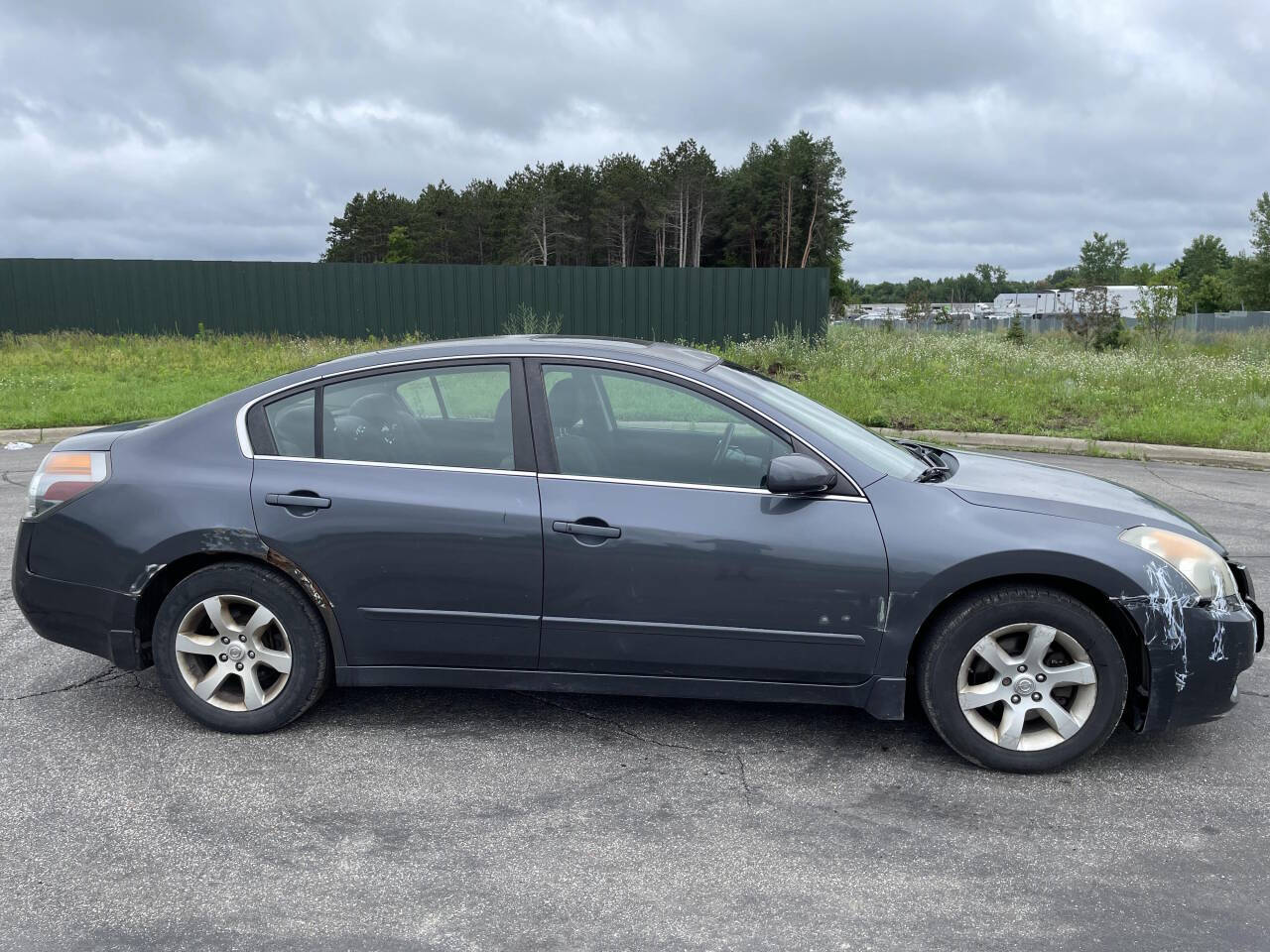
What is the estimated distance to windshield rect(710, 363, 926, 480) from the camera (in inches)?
161

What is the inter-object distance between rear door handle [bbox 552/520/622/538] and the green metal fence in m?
20.3

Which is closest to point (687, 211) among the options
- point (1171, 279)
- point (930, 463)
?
point (1171, 279)

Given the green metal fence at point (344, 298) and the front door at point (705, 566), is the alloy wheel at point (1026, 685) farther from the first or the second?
the green metal fence at point (344, 298)

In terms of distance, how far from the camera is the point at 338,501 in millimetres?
3979

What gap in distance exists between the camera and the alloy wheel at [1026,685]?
369cm

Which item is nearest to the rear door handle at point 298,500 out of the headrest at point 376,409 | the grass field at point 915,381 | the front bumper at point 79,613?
the headrest at point 376,409

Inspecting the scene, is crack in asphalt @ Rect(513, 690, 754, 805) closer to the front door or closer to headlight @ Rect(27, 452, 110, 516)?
the front door

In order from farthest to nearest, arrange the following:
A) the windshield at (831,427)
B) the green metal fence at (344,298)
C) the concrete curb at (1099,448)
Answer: the green metal fence at (344,298), the concrete curb at (1099,448), the windshield at (831,427)

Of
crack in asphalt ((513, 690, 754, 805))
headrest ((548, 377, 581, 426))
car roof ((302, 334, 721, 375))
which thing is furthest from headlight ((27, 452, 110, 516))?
crack in asphalt ((513, 690, 754, 805))

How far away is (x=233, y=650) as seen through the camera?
4.08 m

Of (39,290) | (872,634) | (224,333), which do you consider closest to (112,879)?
(872,634)

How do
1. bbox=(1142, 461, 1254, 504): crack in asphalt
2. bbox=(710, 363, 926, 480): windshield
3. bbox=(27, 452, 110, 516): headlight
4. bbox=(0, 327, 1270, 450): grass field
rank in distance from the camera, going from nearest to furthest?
1. bbox=(710, 363, 926, 480): windshield
2. bbox=(27, 452, 110, 516): headlight
3. bbox=(1142, 461, 1254, 504): crack in asphalt
4. bbox=(0, 327, 1270, 450): grass field

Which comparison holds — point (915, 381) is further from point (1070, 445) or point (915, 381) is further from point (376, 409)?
point (376, 409)

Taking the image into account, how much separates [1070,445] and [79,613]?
10904 millimetres
